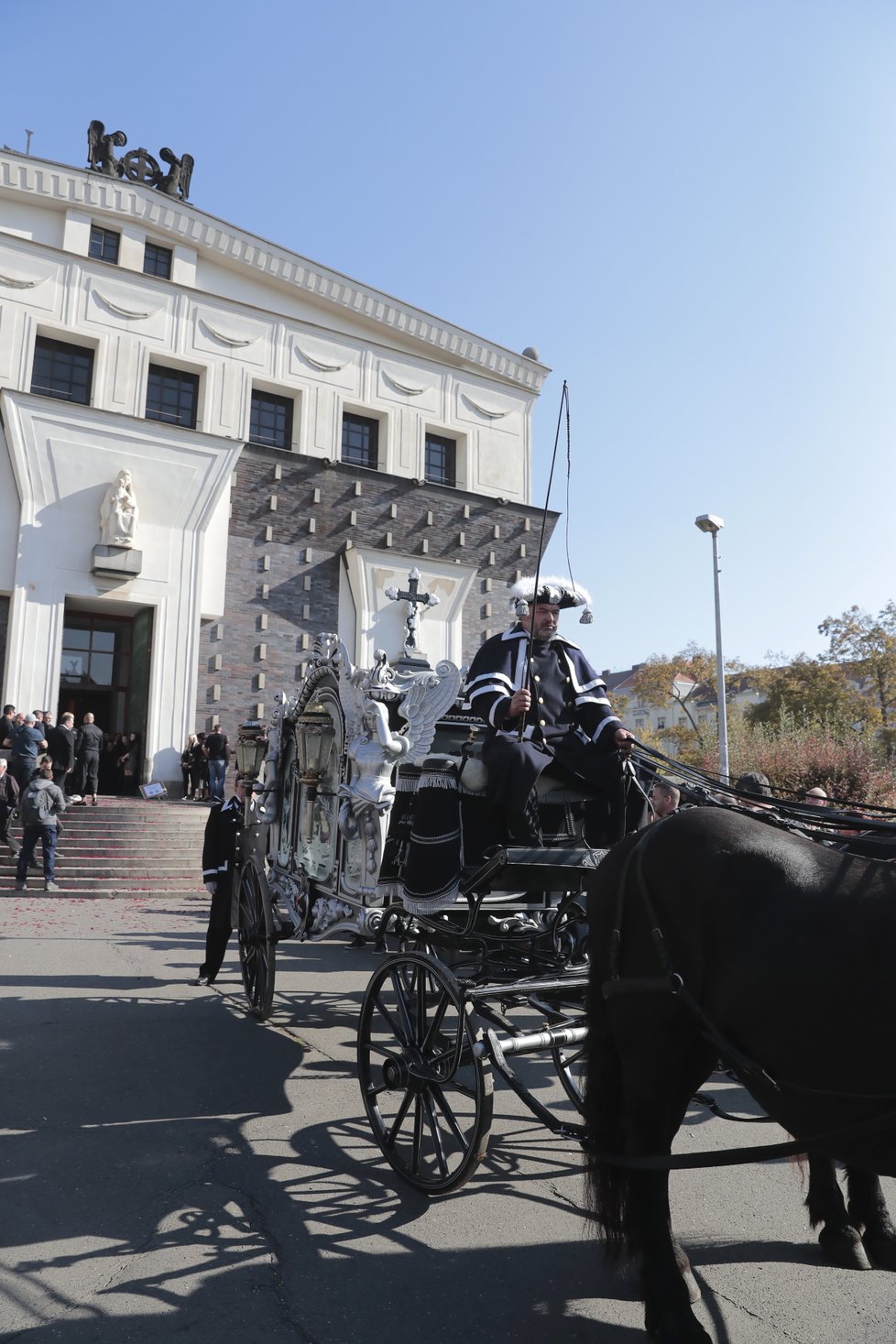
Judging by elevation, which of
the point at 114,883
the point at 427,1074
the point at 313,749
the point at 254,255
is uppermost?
the point at 254,255

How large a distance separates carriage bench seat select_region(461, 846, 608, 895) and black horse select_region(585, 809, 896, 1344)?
2.91 ft

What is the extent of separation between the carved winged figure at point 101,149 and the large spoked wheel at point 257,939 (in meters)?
21.4

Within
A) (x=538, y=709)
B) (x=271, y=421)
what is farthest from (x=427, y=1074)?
(x=271, y=421)

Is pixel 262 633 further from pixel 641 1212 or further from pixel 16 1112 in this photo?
pixel 641 1212

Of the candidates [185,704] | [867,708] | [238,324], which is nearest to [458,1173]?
[185,704]

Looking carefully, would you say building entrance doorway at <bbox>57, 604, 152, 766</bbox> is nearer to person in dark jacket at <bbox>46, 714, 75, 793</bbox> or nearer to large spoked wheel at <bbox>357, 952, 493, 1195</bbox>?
person in dark jacket at <bbox>46, 714, 75, 793</bbox>

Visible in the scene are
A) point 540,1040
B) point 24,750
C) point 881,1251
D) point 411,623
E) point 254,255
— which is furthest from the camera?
point 254,255

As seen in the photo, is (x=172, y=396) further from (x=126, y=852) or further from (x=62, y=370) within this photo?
(x=126, y=852)

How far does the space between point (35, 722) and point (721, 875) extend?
15.2 m

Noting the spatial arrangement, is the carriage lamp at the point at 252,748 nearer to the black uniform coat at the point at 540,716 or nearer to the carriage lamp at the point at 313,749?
the carriage lamp at the point at 313,749

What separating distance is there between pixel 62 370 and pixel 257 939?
17.9 m

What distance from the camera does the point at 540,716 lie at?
15.8 feet

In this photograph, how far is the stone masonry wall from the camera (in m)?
20.3

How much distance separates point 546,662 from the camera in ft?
16.4
